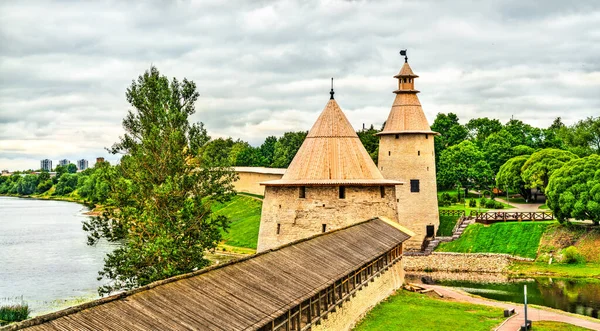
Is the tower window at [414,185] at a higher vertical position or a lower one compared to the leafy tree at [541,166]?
lower

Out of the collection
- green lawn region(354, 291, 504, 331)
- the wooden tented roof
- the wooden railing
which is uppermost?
the wooden tented roof

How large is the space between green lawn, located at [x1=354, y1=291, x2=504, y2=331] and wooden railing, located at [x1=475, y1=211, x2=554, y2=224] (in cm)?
1750

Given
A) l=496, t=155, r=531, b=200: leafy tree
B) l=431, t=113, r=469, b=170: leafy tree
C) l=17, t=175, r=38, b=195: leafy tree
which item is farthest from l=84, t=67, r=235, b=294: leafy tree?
l=17, t=175, r=38, b=195: leafy tree

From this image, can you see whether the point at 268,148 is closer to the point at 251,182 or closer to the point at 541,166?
the point at 251,182

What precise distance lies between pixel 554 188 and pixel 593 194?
2.51 m

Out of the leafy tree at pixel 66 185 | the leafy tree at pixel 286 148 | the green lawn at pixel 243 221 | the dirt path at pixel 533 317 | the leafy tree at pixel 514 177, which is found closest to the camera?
the dirt path at pixel 533 317

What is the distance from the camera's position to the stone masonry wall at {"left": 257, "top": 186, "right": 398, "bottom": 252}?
26.3m

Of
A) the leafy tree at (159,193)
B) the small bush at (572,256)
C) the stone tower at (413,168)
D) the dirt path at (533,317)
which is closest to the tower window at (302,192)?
Answer: the leafy tree at (159,193)

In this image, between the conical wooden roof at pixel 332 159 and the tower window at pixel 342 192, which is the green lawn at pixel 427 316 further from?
the conical wooden roof at pixel 332 159

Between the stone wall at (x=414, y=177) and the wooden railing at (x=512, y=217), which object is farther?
the stone wall at (x=414, y=177)

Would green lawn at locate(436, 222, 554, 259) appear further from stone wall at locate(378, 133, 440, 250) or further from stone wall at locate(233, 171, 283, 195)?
stone wall at locate(233, 171, 283, 195)

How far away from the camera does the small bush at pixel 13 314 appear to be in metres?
23.9

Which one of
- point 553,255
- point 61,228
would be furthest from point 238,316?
point 61,228

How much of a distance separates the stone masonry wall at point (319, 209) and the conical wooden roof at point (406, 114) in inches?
531
